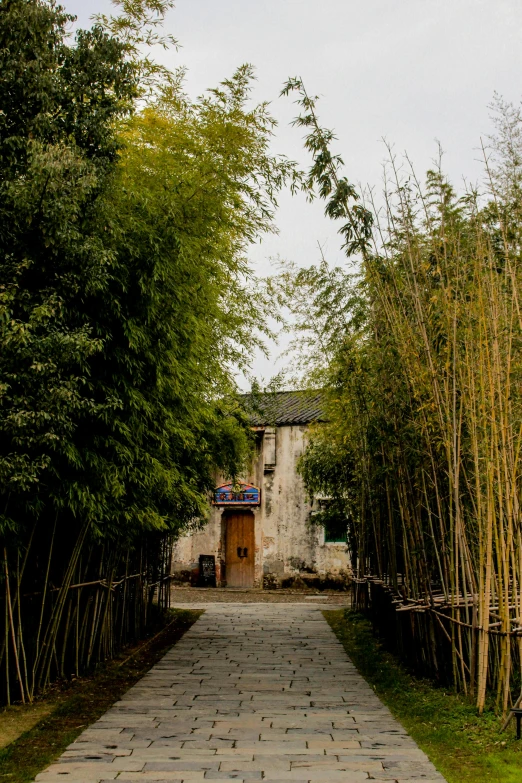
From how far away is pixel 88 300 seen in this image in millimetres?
5578

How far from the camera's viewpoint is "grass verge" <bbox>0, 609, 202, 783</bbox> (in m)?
4.25

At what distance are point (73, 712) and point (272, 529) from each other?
1374 centimetres

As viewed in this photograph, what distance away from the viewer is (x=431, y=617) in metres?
6.27

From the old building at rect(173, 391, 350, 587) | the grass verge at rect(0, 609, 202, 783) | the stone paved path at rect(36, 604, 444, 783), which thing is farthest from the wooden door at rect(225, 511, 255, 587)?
the stone paved path at rect(36, 604, 444, 783)

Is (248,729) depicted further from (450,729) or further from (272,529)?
(272,529)

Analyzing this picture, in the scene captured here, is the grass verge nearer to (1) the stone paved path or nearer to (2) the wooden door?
(1) the stone paved path

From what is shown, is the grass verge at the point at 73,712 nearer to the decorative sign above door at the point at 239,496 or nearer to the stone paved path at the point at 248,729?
the stone paved path at the point at 248,729

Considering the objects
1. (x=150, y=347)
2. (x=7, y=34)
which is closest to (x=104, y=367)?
(x=150, y=347)

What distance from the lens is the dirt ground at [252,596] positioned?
1614 centimetres

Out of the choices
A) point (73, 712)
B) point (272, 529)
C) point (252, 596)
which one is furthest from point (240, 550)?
point (73, 712)

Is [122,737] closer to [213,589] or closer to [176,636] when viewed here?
[176,636]

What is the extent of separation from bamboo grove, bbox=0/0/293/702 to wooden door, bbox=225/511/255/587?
476 inches

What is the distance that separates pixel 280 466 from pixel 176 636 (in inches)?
365

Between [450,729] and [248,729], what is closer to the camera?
[450,729]
